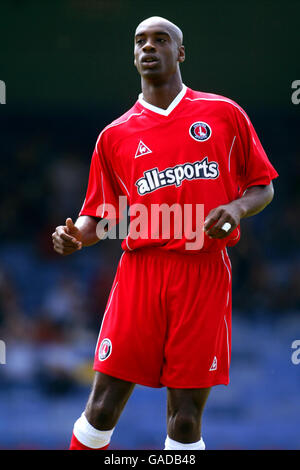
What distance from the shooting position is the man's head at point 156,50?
3.15m

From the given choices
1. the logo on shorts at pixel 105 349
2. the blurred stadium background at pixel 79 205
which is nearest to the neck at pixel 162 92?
the logo on shorts at pixel 105 349

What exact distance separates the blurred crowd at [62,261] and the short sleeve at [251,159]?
3.64 m

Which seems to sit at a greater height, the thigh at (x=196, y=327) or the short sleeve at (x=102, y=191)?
the short sleeve at (x=102, y=191)

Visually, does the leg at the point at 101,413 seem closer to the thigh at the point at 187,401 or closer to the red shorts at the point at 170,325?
the red shorts at the point at 170,325

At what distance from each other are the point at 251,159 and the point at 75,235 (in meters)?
0.81

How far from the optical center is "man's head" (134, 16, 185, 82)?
10.3 feet

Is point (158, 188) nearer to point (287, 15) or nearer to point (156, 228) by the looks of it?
point (156, 228)

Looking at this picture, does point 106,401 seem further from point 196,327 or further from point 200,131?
point 200,131

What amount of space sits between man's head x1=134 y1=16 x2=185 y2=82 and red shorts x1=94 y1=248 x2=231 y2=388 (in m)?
0.76

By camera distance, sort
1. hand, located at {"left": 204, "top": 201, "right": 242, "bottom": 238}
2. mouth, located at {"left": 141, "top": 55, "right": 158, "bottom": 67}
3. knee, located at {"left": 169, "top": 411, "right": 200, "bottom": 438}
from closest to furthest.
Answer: hand, located at {"left": 204, "top": 201, "right": 242, "bottom": 238}
knee, located at {"left": 169, "top": 411, "right": 200, "bottom": 438}
mouth, located at {"left": 141, "top": 55, "right": 158, "bottom": 67}

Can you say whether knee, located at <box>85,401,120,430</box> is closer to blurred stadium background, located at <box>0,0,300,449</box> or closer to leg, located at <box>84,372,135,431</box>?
leg, located at <box>84,372,135,431</box>

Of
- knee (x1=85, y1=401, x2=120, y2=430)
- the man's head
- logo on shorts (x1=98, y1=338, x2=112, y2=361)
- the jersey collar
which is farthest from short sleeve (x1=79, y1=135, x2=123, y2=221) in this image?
knee (x1=85, y1=401, x2=120, y2=430)

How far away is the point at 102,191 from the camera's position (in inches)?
132
